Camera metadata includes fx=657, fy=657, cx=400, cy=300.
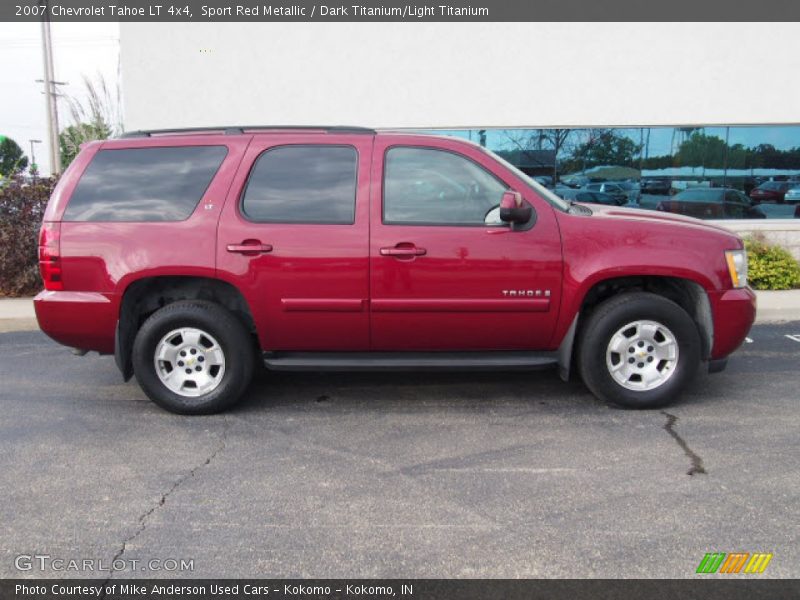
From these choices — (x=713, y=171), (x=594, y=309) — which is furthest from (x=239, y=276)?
(x=713, y=171)

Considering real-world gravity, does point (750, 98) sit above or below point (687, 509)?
above

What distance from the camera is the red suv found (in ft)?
14.6

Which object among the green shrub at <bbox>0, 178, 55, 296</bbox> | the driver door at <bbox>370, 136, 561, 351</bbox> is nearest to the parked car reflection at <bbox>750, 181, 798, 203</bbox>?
the driver door at <bbox>370, 136, 561, 351</bbox>

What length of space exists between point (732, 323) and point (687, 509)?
1.80m

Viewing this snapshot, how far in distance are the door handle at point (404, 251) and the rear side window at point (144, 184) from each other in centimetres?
136

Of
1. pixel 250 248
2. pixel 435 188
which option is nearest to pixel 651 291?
pixel 435 188

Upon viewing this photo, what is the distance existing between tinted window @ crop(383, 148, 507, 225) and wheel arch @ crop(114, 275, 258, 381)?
1263 mm

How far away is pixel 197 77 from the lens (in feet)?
34.8

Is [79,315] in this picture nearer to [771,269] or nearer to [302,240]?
[302,240]

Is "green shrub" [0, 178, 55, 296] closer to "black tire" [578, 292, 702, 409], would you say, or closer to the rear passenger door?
the rear passenger door

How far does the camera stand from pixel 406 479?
365 centimetres

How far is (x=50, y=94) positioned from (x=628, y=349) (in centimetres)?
1782
